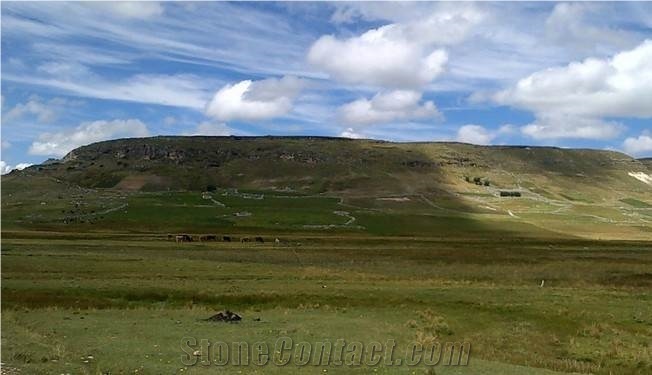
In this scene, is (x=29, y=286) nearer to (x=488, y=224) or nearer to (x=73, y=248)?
(x=73, y=248)

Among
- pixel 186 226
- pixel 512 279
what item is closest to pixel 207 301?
pixel 512 279

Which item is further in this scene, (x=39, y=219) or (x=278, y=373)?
(x=39, y=219)

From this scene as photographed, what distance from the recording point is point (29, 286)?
44688 millimetres

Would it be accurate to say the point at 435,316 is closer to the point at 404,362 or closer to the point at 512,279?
the point at 404,362

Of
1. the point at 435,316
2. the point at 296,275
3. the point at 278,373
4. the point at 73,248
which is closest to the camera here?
the point at 278,373

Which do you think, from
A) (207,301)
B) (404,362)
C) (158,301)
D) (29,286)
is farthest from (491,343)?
(29,286)

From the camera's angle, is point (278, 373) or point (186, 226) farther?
point (186, 226)

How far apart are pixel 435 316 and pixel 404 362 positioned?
13.3 m

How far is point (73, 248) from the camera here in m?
80.9

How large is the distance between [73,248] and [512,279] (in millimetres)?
56187

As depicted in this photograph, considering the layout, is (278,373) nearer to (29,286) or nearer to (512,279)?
(29,286)

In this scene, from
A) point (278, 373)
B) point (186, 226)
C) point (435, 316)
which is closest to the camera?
point (278, 373)

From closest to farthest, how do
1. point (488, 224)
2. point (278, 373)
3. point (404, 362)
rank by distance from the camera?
point (278, 373)
point (404, 362)
point (488, 224)

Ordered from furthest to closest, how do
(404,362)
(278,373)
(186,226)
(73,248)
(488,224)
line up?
1. (488,224)
2. (186,226)
3. (73,248)
4. (404,362)
5. (278,373)
